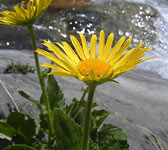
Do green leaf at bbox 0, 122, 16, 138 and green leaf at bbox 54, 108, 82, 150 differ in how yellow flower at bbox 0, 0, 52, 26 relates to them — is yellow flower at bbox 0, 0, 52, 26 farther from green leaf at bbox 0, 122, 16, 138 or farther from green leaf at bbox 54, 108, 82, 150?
green leaf at bbox 0, 122, 16, 138

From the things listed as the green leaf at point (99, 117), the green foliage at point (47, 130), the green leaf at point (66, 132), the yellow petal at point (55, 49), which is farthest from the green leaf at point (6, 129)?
the yellow petal at point (55, 49)

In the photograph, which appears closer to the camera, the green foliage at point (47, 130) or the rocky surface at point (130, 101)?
the green foliage at point (47, 130)

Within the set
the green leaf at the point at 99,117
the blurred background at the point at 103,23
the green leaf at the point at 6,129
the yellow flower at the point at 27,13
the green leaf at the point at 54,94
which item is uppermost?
the blurred background at the point at 103,23

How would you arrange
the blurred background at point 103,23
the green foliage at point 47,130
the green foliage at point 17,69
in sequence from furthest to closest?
Result: the blurred background at point 103,23 → the green foliage at point 17,69 → the green foliage at point 47,130

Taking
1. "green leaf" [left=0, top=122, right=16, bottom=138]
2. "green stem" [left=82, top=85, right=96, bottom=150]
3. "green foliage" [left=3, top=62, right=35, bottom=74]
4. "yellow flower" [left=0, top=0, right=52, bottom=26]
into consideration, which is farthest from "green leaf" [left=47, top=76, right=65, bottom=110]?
"green foliage" [left=3, top=62, right=35, bottom=74]

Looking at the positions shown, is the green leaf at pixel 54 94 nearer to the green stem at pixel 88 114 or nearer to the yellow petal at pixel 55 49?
the yellow petal at pixel 55 49

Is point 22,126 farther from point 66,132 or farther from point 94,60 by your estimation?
point 94,60
